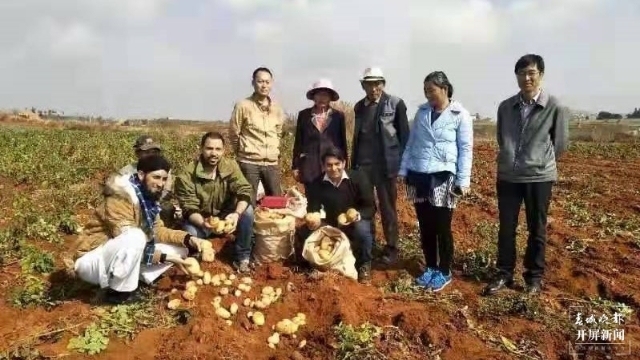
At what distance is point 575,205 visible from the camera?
726 centimetres

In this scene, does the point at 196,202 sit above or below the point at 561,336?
above

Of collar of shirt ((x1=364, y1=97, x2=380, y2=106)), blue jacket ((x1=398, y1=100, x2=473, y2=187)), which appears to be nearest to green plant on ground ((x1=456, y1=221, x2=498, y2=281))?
blue jacket ((x1=398, y1=100, x2=473, y2=187))

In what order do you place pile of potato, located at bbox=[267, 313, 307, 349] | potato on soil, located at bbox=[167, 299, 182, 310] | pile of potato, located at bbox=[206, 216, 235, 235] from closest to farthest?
pile of potato, located at bbox=[267, 313, 307, 349]
potato on soil, located at bbox=[167, 299, 182, 310]
pile of potato, located at bbox=[206, 216, 235, 235]

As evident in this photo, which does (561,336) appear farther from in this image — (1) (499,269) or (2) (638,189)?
(2) (638,189)

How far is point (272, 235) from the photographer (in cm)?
436

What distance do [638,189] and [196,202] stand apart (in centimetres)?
776

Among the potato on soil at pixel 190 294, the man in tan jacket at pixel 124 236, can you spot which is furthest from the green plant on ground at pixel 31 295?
the potato on soil at pixel 190 294

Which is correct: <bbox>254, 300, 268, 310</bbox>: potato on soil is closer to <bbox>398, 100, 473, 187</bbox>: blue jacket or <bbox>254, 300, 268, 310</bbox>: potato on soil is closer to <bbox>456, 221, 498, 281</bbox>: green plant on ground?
<bbox>398, 100, 473, 187</bbox>: blue jacket

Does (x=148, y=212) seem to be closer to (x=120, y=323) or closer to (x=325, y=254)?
(x=120, y=323)

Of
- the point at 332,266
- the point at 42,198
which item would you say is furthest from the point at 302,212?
the point at 42,198

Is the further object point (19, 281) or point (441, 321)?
point (19, 281)

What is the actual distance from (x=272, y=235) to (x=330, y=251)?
522 millimetres

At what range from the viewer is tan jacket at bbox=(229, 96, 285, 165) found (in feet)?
15.3

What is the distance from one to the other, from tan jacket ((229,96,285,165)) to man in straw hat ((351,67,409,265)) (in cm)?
78
